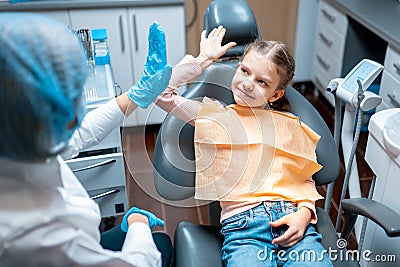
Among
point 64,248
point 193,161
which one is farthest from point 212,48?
point 64,248

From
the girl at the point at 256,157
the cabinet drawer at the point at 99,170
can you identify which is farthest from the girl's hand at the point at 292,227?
the cabinet drawer at the point at 99,170

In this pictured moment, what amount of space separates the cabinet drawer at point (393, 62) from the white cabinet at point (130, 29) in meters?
1.15

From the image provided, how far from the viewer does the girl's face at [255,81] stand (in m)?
1.33

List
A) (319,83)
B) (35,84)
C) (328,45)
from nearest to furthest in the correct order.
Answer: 1. (35,84)
2. (328,45)
3. (319,83)

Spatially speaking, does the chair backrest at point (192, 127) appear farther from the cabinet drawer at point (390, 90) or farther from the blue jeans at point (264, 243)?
the cabinet drawer at point (390, 90)

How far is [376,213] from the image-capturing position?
1214mm

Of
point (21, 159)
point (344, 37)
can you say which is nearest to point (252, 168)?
point (21, 159)

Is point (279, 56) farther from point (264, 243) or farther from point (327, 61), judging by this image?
point (327, 61)

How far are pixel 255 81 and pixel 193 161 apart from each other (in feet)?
1.05

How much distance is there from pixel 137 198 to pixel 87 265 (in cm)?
149

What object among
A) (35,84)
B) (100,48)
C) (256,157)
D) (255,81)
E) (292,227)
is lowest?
(292,227)

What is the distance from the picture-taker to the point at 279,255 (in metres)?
1.26

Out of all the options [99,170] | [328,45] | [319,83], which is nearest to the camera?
[99,170]

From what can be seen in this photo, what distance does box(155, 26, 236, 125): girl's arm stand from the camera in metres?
1.33
